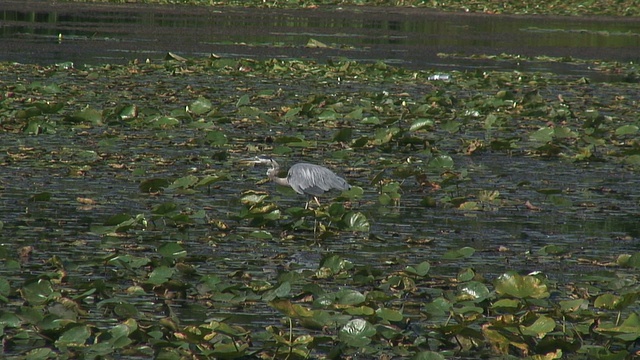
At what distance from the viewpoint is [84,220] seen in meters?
8.62

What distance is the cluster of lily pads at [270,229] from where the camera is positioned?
19.5 feet

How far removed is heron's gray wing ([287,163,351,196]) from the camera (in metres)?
9.25

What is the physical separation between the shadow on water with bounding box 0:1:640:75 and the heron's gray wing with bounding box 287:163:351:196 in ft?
35.6

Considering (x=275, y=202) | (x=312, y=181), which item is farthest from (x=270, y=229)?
(x=275, y=202)

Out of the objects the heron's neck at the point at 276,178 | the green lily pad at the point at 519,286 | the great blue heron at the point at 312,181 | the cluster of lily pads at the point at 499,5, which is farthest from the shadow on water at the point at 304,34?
the green lily pad at the point at 519,286

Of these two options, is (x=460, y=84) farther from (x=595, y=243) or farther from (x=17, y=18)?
(x=17, y=18)

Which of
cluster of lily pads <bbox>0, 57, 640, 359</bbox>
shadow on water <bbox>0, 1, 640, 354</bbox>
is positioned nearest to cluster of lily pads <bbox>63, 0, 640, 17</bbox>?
shadow on water <bbox>0, 1, 640, 354</bbox>

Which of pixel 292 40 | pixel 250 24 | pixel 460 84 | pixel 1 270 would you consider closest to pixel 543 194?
pixel 1 270

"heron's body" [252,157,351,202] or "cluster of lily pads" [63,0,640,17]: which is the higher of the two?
"cluster of lily pads" [63,0,640,17]

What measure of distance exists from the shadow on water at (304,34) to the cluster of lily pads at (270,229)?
5.40 metres

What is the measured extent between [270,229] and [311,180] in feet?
2.27

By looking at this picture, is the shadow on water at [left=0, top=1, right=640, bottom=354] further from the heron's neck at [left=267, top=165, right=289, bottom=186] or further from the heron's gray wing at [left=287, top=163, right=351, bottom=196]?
the heron's gray wing at [left=287, top=163, right=351, bottom=196]

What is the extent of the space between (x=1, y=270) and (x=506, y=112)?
380 inches

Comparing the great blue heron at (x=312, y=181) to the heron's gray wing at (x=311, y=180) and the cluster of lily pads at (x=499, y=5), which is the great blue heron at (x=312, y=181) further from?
the cluster of lily pads at (x=499, y=5)
